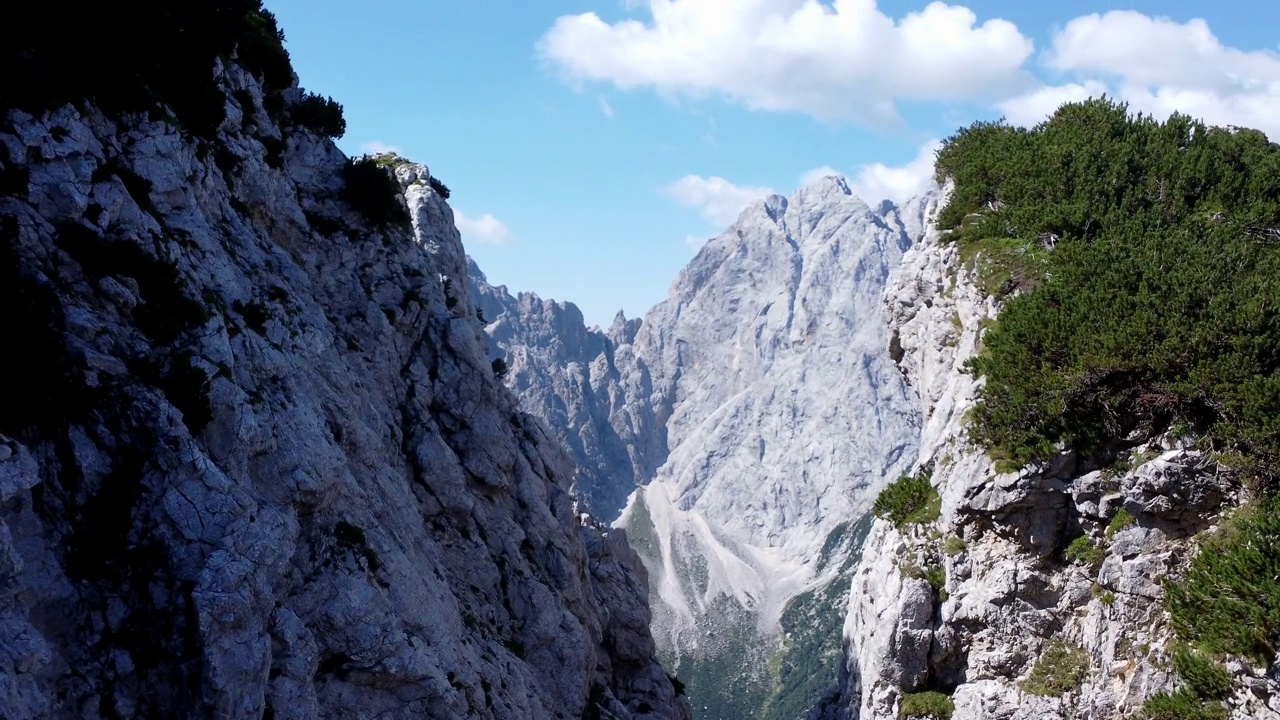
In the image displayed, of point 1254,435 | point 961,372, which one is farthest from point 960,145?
point 1254,435

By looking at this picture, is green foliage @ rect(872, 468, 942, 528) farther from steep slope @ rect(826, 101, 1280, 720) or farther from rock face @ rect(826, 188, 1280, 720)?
rock face @ rect(826, 188, 1280, 720)

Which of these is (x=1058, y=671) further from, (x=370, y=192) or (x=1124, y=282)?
(x=370, y=192)

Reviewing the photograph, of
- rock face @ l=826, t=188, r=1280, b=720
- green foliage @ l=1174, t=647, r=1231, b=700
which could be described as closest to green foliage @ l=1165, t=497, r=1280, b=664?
green foliage @ l=1174, t=647, r=1231, b=700

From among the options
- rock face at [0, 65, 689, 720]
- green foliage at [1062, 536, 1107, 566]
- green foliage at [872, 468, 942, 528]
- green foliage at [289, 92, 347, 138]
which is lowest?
rock face at [0, 65, 689, 720]

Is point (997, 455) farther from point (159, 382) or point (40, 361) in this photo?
point (40, 361)

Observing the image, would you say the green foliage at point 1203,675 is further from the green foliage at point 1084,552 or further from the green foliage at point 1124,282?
the green foliage at point 1124,282

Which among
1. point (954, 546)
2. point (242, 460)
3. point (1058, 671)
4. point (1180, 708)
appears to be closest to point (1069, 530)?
point (954, 546)

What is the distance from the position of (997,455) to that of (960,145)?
2375 centimetres

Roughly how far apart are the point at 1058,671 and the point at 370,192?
104 feet

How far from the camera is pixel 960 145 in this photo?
1924 inches

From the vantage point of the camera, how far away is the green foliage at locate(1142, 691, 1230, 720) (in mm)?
23891

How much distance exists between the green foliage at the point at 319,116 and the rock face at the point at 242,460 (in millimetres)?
1724

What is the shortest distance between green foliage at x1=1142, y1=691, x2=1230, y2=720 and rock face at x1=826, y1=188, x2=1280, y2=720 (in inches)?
16.2

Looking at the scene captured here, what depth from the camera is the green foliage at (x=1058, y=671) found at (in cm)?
2878
